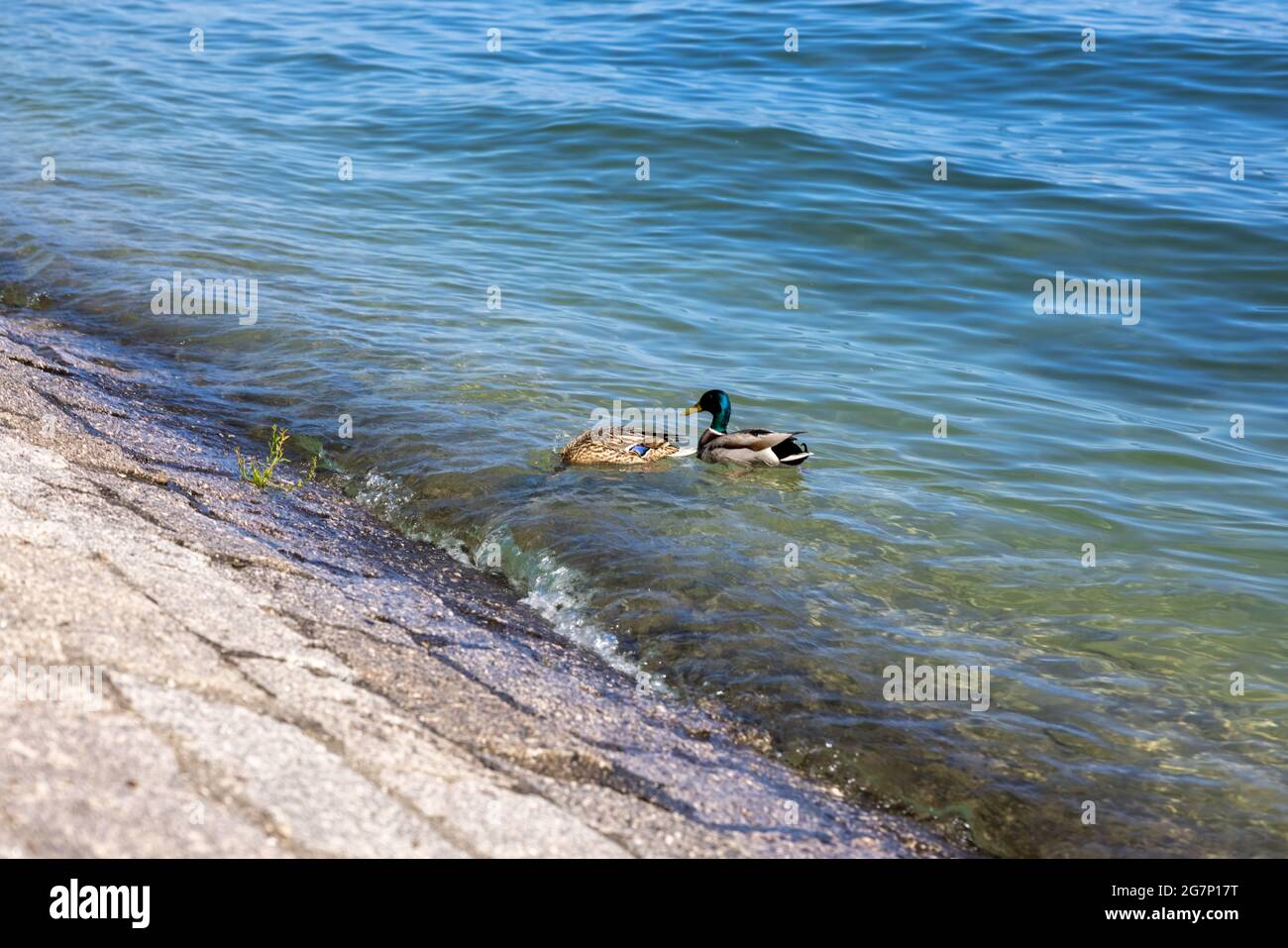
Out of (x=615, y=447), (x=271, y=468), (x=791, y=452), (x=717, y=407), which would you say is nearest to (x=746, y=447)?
(x=791, y=452)

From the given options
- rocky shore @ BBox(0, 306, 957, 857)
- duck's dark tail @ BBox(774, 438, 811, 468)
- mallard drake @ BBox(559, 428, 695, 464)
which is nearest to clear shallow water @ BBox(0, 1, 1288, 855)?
duck's dark tail @ BBox(774, 438, 811, 468)

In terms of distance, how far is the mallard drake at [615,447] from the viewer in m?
8.59

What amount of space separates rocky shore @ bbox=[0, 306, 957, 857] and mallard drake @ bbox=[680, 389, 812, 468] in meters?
2.44

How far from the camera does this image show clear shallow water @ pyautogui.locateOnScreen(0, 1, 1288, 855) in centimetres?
618

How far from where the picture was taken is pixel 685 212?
15.4 m

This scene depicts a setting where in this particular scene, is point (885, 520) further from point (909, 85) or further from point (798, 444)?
point (909, 85)

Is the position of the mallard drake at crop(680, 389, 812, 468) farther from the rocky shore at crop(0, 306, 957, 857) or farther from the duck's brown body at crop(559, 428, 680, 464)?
the rocky shore at crop(0, 306, 957, 857)

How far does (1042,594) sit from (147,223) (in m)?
11.0

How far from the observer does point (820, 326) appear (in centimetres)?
1197

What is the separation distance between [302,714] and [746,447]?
16.3 ft

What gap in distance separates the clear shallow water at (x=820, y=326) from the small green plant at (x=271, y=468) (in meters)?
0.38

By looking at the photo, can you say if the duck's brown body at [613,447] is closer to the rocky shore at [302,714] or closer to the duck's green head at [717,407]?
the duck's green head at [717,407]
